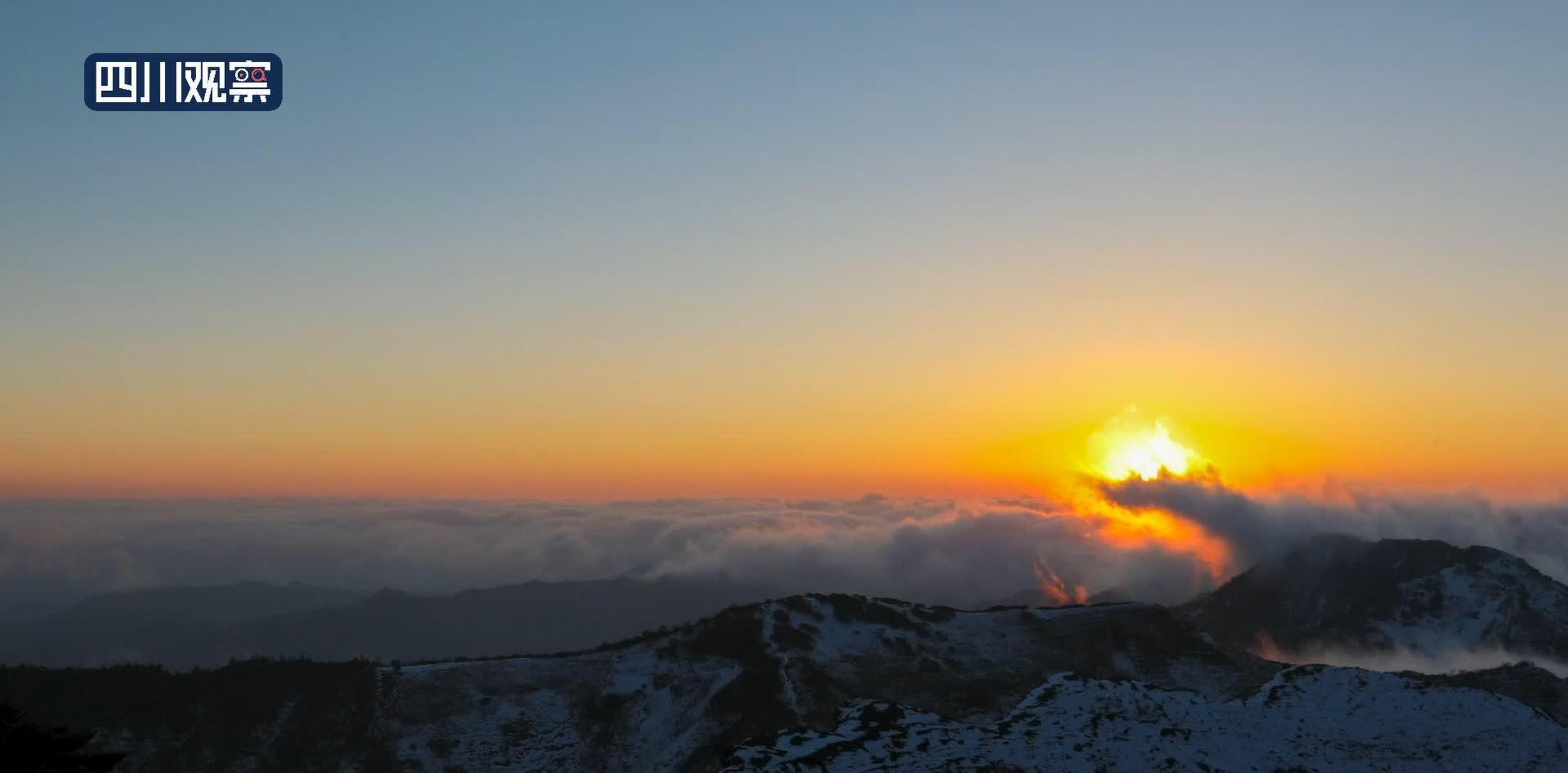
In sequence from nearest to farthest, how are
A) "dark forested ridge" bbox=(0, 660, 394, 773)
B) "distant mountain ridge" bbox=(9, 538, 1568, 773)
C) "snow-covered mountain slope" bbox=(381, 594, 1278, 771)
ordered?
"distant mountain ridge" bbox=(9, 538, 1568, 773) → "dark forested ridge" bbox=(0, 660, 394, 773) → "snow-covered mountain slope" bbox=(381, 594, 1278, 771)

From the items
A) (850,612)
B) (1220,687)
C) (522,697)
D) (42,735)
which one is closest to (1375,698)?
(1220,687)

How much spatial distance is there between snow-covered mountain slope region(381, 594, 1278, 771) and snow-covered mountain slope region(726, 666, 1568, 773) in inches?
647

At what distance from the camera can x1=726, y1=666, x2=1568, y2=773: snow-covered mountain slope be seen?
206 feet

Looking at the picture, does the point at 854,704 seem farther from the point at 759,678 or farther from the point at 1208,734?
the point at 759,678

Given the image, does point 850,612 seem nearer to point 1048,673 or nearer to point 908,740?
point 1048,673

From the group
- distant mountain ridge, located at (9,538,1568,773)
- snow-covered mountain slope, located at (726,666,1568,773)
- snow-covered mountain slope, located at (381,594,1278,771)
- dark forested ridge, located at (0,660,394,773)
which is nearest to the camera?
snow-covered mountain slope, located at (726,666,1568,773)

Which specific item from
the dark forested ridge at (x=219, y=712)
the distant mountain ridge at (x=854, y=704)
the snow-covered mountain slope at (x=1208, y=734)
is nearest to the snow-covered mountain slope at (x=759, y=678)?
the distant mountain ridge at (x=854, y=704)

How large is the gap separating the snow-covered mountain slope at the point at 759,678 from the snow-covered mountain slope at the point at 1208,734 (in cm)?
1644

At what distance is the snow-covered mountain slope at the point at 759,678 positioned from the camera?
309 feet

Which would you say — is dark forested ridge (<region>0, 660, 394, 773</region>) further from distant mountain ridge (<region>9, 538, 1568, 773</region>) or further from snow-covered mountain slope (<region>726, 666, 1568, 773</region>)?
snow-covered mountain slope (<region>726, 666, 1568, 773</region>)

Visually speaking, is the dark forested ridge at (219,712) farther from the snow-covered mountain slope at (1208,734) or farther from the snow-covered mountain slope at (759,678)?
the snow-covered mountain slope at (1208,734)

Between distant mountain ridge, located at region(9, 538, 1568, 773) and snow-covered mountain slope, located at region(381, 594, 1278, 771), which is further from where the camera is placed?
snow-covered mountain slope, located at region(381, 594, 1278, 771)

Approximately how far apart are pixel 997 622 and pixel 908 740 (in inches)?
1961

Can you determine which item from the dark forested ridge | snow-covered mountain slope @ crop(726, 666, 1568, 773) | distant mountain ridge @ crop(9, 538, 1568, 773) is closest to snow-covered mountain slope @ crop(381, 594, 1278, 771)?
distant mountain ridge @ crop(9, 538, 1568, 773)
